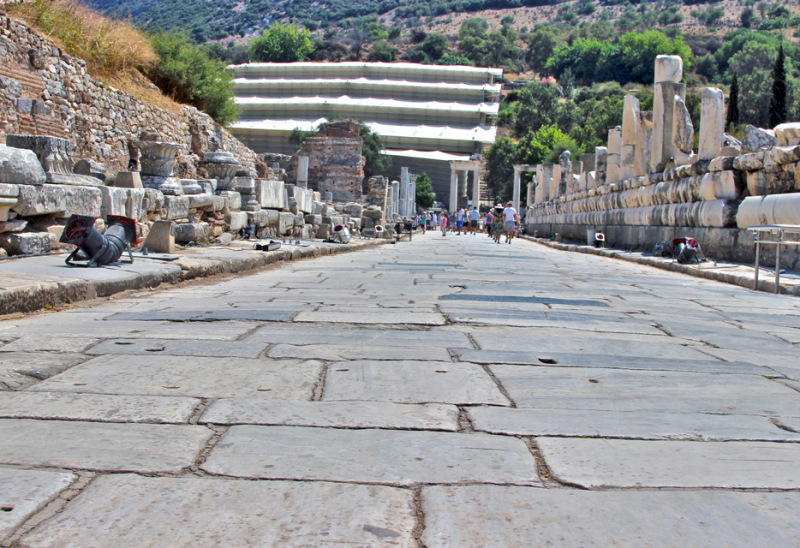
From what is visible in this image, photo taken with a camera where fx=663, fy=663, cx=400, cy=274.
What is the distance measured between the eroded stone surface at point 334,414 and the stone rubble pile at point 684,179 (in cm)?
678

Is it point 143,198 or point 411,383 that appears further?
point 143,198

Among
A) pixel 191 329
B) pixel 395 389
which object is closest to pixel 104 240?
pixel 191 329

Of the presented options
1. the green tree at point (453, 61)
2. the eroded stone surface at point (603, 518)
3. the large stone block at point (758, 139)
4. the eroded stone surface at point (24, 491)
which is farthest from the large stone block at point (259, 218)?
the green tree at point (453, 61)

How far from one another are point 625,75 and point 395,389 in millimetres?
101961

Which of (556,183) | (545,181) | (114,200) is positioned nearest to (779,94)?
(545,181)

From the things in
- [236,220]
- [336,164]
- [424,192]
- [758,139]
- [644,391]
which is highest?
[336,164]

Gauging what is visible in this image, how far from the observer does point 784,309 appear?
563 centimetres

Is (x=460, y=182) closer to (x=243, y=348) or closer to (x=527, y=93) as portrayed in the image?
(x=527, y=93)

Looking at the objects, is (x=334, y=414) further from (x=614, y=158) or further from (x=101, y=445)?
(x=614, y=158)

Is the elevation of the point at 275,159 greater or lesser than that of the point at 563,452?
greater

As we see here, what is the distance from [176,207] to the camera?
9.26 m

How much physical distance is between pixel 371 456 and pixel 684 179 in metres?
10.7

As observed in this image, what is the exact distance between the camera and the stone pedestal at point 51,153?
6781mm

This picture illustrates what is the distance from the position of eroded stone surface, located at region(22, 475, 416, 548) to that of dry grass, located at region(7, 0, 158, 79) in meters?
15.6
